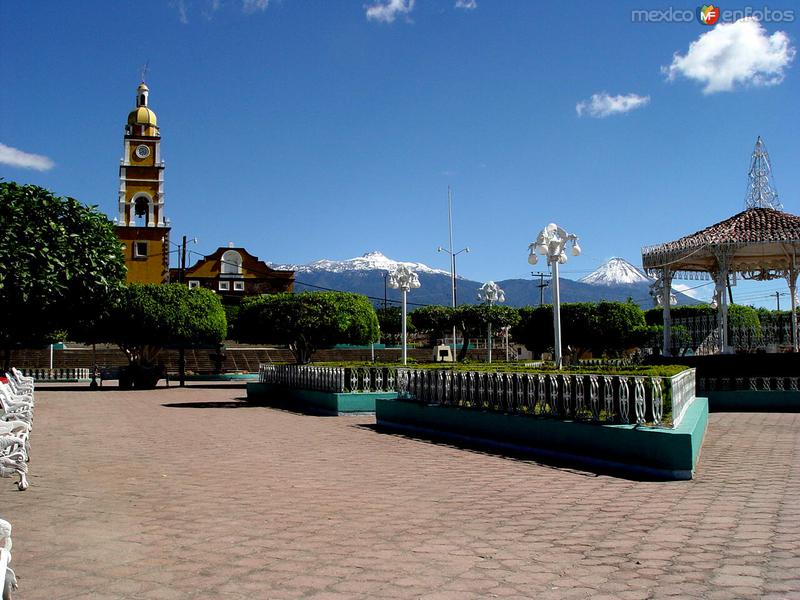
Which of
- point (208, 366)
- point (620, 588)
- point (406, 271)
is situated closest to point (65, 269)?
point (406, 271)

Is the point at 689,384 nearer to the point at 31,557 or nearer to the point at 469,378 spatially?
the point at 469,378

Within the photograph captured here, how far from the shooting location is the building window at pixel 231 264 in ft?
272

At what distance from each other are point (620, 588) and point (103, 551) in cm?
362

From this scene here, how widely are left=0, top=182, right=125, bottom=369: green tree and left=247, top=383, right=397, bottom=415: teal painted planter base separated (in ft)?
18.2

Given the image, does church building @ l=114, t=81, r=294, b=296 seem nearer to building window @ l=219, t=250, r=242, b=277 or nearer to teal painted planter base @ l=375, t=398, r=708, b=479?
building window @ l=219, t=250, r=242, b=277

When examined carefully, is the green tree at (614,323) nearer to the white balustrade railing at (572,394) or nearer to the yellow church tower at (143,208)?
the white balustrade railing at (572,394)

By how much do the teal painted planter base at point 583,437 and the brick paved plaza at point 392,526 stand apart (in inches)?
15.7

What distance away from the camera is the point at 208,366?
4884cm

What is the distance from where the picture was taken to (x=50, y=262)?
17406mm

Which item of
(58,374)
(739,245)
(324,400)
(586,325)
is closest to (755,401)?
(739,245)

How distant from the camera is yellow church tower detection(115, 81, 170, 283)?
57.7 m

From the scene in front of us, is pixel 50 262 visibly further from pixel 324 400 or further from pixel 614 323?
pixel 614 323

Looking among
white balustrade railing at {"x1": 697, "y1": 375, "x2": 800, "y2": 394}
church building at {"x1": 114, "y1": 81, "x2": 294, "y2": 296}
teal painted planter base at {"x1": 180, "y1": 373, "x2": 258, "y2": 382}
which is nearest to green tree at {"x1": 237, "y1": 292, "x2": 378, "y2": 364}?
white balustrade railing at {"x1": 697, "y1": 375, "x2": 800, "y2": 394}

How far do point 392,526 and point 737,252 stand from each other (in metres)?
19.0
